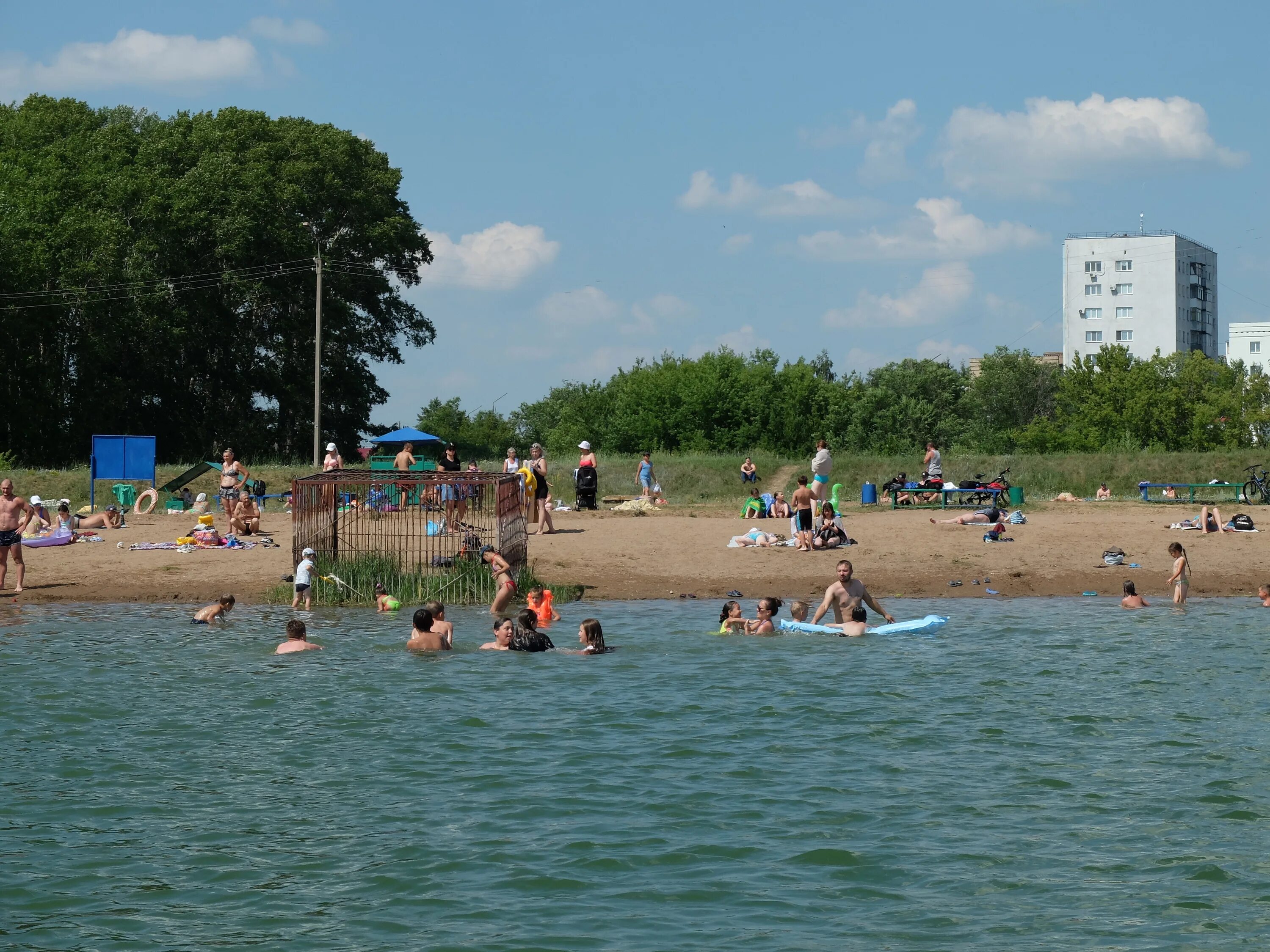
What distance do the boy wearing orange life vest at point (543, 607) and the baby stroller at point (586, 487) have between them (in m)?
11.1

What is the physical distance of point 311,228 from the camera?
57.3 metres

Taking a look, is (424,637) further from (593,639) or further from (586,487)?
(586,487)

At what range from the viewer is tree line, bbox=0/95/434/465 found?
5219 cm

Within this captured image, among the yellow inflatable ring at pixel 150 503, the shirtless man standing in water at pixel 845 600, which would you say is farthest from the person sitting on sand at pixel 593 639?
the yellow inflatable ring at pixel 150 503

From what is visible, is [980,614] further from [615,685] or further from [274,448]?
[274,448]

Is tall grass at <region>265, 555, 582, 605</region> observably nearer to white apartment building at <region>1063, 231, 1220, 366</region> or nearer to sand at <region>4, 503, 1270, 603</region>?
sand at <region>4, 503, 1270, 603</region>

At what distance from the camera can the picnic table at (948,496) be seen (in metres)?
32.7

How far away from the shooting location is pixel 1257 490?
3572 centimetres

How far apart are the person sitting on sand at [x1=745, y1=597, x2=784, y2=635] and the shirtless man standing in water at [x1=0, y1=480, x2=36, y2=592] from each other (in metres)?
12.2

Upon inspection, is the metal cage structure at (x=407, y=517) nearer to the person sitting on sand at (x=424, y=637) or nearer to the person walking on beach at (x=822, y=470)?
the person sitting on sand at (x=424, y=637)

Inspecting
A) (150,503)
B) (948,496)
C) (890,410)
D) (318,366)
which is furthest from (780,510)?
(890,410)

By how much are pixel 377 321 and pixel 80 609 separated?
41345 mm

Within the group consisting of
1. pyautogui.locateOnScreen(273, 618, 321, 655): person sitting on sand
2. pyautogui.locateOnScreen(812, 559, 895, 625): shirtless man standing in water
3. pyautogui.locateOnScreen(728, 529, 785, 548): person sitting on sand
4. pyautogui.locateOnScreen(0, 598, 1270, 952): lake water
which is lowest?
pyautogui.locateOnScreen(0, 598, 1270, 952): lake water

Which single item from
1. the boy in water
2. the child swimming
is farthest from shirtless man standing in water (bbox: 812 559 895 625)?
the boy in water
